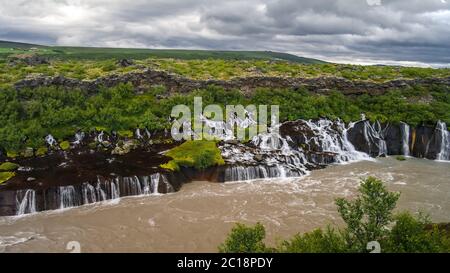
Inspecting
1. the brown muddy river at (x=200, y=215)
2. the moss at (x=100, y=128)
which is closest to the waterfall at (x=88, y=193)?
the brown muddy river at (x=200, y=215)

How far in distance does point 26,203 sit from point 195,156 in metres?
13.6

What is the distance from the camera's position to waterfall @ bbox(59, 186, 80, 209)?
28.8 m

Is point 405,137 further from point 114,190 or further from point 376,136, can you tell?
point 114,190

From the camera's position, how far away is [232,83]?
5519 cm

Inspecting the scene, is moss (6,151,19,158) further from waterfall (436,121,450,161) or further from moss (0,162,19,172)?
waterfall (436,121,450,161)

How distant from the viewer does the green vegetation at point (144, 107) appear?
40.0 m

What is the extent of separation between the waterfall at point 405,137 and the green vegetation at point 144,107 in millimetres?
767

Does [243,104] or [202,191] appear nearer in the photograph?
[202,191]

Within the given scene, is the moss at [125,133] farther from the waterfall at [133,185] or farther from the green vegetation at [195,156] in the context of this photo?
the waterfall at [133,185]

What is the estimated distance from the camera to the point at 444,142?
45.6 m

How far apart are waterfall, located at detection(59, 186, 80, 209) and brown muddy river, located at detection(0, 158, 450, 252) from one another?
0.64 metres

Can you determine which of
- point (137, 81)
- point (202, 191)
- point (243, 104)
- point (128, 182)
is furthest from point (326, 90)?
point (128, 182)

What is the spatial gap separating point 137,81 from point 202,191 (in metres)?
25.0
